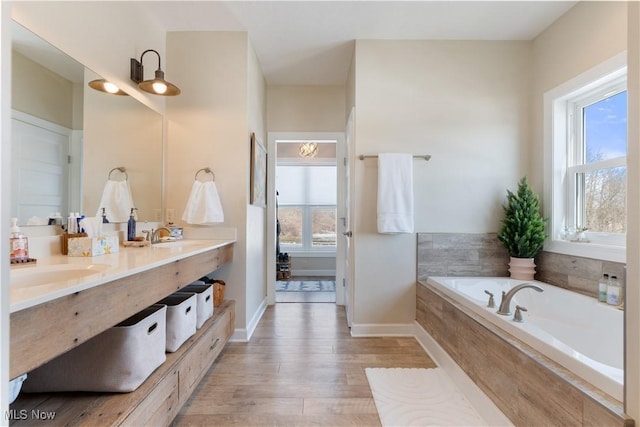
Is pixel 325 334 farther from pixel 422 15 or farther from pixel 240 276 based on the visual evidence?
pixel 422 15

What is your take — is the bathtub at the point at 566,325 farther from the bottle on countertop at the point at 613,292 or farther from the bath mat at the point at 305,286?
the bath mat at the point at 305,286

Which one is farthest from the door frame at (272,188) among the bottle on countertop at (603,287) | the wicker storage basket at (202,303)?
the bottle on countertop at (603,287)

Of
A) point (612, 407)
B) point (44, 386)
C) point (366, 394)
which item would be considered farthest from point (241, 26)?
point (612, 407)

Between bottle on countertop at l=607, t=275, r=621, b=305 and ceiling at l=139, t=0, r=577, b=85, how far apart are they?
1.95 metres

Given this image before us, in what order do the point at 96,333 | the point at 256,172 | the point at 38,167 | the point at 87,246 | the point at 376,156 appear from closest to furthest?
1. the point at 96,333
2. the point at 38,167
3. the point at 87,246
4. the point at 376,156
5. the point at 256,172

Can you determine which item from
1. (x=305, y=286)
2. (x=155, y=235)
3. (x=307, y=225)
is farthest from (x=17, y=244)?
(x=307, y=225)

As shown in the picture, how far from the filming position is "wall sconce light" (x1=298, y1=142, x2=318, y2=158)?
519cm

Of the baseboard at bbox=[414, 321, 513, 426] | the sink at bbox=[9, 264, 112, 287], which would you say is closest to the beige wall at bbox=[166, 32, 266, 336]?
the sink at bbox=[9, 264, 112, 287]

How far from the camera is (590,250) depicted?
7.06ft

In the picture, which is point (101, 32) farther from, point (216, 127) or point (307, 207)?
point (307, 207)

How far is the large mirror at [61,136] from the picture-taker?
1.37 m

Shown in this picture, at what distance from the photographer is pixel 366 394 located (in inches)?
71.2

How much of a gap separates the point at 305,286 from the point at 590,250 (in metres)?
3.29

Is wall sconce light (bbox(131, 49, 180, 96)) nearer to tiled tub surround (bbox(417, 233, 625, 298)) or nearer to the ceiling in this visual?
the ceiling
